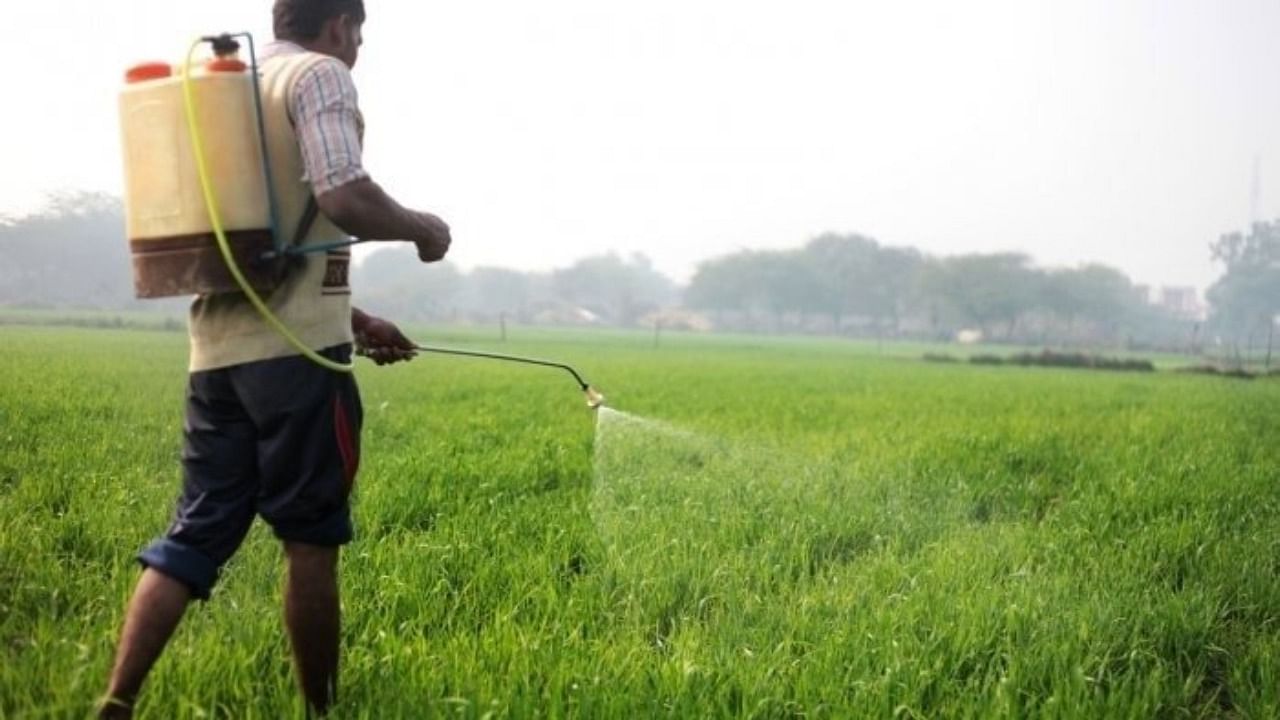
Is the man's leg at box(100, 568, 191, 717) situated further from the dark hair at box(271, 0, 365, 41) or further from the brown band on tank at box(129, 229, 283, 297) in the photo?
the dark hair at box(271, 0, 365, 41)

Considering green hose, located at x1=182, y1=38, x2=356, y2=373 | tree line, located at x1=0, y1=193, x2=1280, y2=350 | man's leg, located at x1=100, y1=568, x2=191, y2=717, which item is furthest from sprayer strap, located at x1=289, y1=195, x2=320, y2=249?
tree line, located at x1=0, y1=193, x2=1280, y2=350

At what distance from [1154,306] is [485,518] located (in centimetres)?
10927

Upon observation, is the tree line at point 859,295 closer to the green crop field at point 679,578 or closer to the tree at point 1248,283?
the tree at point 1248,283

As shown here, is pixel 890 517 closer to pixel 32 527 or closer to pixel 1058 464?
pixel 1058 464

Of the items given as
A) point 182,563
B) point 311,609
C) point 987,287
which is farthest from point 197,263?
point 987,287

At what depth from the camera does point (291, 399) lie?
1.97m

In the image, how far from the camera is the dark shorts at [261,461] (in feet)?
6.47

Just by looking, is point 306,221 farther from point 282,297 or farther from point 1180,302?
point 1180,302

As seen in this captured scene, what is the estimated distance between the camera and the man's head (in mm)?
2094

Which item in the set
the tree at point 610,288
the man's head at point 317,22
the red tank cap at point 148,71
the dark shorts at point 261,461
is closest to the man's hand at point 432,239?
the dark shorts at point 261,461

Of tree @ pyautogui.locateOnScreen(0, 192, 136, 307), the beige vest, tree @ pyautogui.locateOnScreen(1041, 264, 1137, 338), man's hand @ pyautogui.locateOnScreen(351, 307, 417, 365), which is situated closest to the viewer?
the beige vest

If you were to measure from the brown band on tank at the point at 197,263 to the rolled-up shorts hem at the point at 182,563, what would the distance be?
615 millimetres

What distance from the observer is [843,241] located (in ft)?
392

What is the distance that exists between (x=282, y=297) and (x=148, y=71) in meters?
0.59
